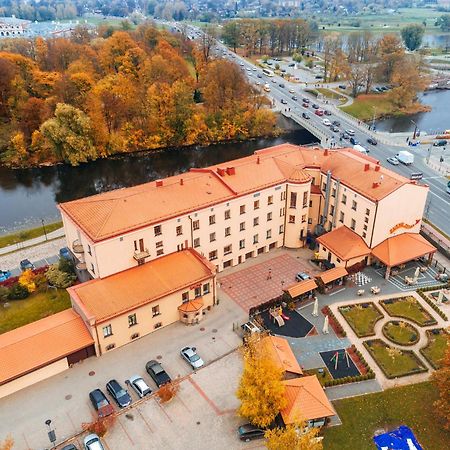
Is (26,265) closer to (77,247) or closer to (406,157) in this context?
(77,247)

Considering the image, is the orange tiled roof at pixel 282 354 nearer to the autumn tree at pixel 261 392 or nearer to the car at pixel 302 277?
the autumn tree at pixel 261 392

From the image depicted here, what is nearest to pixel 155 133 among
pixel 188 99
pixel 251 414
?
pixel 188 99

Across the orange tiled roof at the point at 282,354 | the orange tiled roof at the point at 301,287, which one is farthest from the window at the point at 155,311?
the orange tiled roof at the point at 301,287

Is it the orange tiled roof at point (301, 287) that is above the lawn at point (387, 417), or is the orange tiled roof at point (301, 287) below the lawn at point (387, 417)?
above

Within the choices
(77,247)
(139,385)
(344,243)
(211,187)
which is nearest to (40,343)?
(139,385)

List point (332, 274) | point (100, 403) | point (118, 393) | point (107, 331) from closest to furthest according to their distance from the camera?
point (100, 403) → point (118, 393) → point (107, 331) → point (332, 274)

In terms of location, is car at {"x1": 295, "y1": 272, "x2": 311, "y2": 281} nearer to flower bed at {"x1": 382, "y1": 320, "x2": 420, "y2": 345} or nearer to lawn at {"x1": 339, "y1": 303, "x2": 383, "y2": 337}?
lawn at {"x1": 339, "y1": 303, "x2": 383, "y2": 337}
